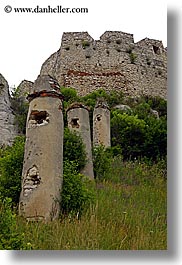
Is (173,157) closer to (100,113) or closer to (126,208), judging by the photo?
(126,208)

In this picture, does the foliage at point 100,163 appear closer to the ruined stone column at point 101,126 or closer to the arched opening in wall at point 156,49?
the ruined stone column at point 101,126

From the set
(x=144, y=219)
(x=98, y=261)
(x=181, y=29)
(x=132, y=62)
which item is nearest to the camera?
(x=98, y=261)

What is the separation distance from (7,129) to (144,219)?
593 cm

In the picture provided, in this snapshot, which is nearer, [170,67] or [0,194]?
[170,67]

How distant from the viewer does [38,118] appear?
5438 mm

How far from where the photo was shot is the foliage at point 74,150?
6.99 metres

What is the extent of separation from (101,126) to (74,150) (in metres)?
2.72

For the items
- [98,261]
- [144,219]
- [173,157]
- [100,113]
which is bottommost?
[98,261]

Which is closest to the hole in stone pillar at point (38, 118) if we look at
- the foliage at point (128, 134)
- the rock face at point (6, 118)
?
the foliage at point (128, 134)

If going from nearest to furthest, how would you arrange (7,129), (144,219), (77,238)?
(77,238)
(144,219)
(7,129)

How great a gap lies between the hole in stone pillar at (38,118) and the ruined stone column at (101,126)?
403 cm

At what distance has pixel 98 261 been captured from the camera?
4117 mm

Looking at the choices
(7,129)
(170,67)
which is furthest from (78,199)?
(7,129)

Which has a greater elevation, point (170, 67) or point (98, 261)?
point (170, 67)
